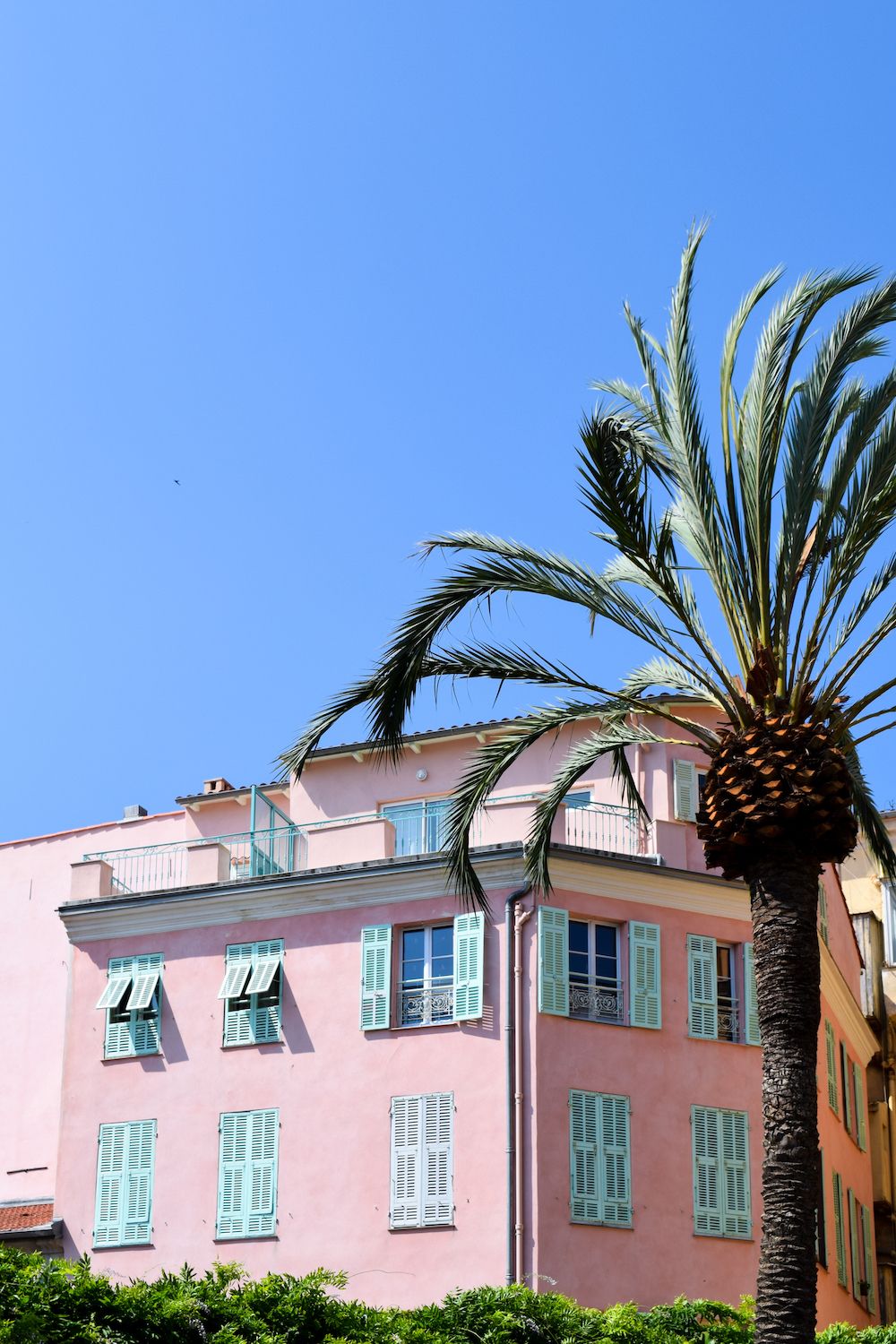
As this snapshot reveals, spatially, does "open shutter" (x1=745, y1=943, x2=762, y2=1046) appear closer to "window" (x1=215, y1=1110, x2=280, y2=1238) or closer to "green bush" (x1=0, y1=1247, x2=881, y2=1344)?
"green bush" (x1=0, y1=1247, x2=881, y2=1344)

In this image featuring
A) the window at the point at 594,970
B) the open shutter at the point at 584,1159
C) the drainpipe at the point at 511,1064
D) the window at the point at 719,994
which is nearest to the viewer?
the drainpipe at the point at 511,1064

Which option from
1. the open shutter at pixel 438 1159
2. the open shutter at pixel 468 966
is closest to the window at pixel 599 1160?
the open shutter at pixel 438 1159

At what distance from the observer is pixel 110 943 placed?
33906mm

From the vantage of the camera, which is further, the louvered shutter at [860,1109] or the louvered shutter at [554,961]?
the louvered shutter at [860,1109]

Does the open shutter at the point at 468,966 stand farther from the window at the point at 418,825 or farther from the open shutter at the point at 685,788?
the open shutter at the point at 685,788

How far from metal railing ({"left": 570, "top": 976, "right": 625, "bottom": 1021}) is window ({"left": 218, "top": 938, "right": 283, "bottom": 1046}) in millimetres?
4791

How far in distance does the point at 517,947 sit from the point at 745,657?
40.5 ft

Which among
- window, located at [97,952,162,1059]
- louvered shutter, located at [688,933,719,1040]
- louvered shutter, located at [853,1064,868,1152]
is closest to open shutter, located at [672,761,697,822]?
louvered shutter, located at [688,933,719,1040]

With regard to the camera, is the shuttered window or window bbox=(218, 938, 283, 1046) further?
window bbox=(218, 938, 283, 1046)

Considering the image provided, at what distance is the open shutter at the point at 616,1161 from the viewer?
2964cm

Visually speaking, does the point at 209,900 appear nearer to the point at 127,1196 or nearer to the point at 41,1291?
the point at 127,1196

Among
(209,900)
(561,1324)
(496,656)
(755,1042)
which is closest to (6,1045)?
(209,900)

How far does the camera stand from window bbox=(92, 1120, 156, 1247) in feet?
104

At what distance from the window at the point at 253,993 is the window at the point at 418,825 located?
2.90 meters
